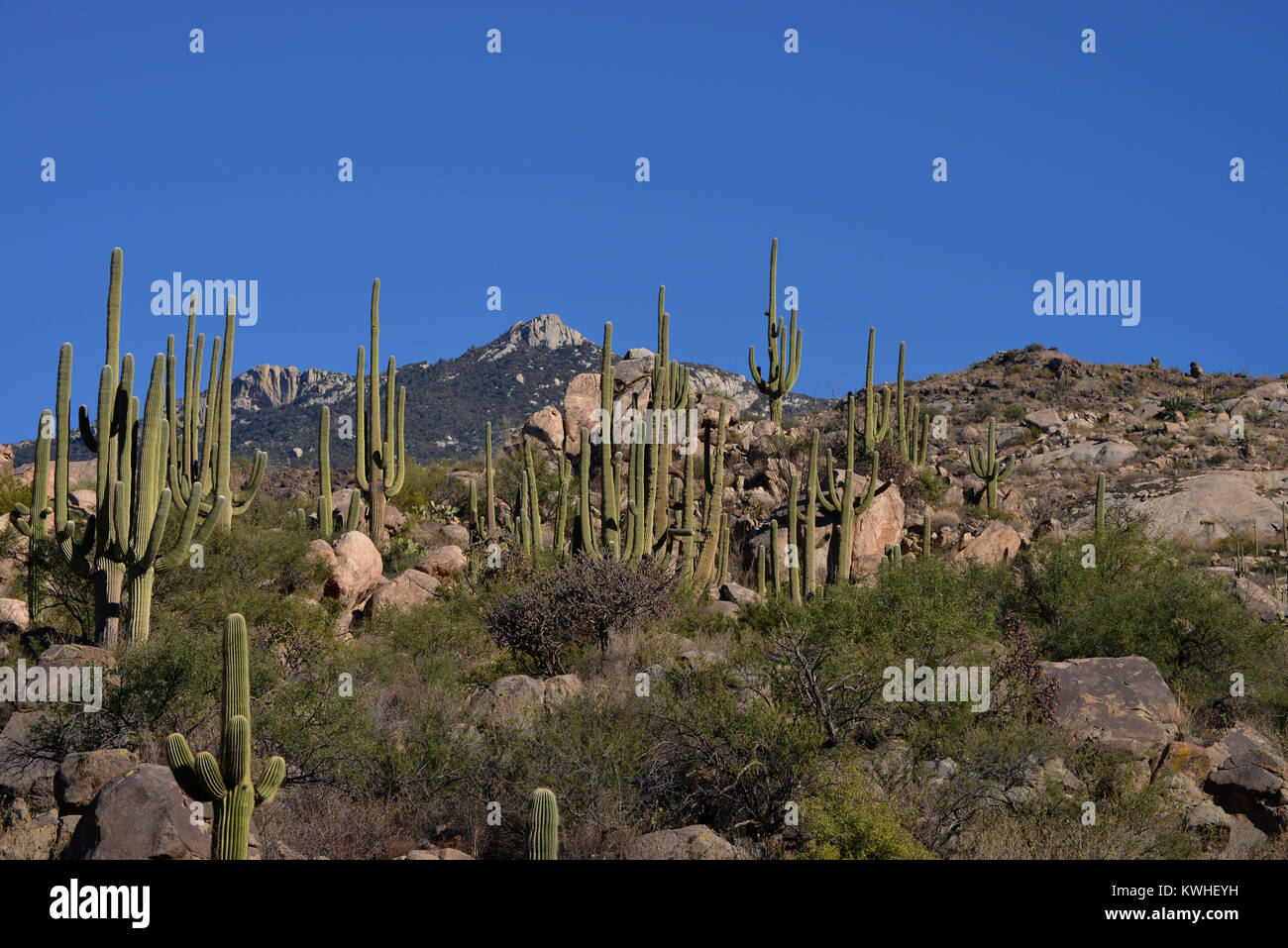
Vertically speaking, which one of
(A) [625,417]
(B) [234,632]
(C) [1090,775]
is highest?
(A) [625,417]

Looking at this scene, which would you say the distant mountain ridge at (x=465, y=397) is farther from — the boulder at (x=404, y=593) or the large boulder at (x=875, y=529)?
the boulder at (x=404, y=593)

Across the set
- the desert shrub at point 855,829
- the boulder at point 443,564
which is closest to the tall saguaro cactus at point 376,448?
the boulder at point 443,564

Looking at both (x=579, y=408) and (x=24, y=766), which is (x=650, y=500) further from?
(x=579, y=408)

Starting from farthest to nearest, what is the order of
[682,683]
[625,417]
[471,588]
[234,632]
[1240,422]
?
1. [1240,422]
2. [625,417]
3. [471,588]
4. [682,683]
5. [234,632]

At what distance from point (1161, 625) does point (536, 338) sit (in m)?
58.8

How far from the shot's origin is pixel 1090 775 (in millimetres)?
11016

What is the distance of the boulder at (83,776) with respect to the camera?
30.7 ft

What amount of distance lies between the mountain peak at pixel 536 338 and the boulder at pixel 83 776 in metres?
60.5

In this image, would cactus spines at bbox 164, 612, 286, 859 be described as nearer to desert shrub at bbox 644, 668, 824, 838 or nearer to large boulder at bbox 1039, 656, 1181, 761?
desert shrub at bbox 644, 668, 824, 838
